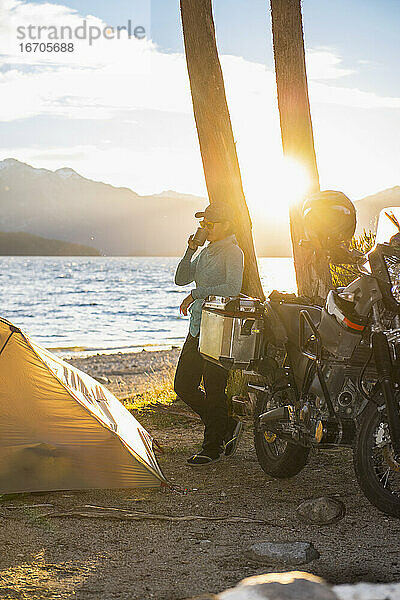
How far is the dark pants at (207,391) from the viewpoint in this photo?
6.62 meters

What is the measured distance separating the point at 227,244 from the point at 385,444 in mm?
2529

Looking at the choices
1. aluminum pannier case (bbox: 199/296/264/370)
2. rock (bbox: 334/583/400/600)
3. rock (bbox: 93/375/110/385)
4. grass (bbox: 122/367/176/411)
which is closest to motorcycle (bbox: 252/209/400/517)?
aluminum pannier case (bbox: 199/296/264/370)

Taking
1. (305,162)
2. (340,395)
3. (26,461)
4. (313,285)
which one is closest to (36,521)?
(26,461)

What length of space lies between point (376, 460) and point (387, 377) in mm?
571

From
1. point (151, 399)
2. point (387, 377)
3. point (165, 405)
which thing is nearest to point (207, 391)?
point (387, 377)

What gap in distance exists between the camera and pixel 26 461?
548cm

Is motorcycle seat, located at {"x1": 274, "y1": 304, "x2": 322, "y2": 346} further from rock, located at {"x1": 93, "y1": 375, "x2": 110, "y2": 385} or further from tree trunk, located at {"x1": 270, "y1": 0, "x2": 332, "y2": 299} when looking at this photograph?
rock, located at {"x1": 93, "y1": 375, "x2": 110, "y2": 385}

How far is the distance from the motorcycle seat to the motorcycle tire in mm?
657

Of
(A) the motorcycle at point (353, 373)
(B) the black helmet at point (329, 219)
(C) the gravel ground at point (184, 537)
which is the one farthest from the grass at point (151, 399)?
(B) the black helmet at point (329, 219)

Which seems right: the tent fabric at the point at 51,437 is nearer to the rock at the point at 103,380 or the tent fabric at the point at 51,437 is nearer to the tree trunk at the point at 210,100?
the tree trunk at the point at 210,100

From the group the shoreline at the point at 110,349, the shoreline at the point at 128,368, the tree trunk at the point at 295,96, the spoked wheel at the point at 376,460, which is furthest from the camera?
the shoreline at the point at 110,349

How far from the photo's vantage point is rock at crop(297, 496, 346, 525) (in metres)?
5.07

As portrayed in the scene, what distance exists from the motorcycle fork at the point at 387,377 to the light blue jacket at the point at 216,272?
197 centimetres

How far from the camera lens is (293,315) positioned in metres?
5.70
